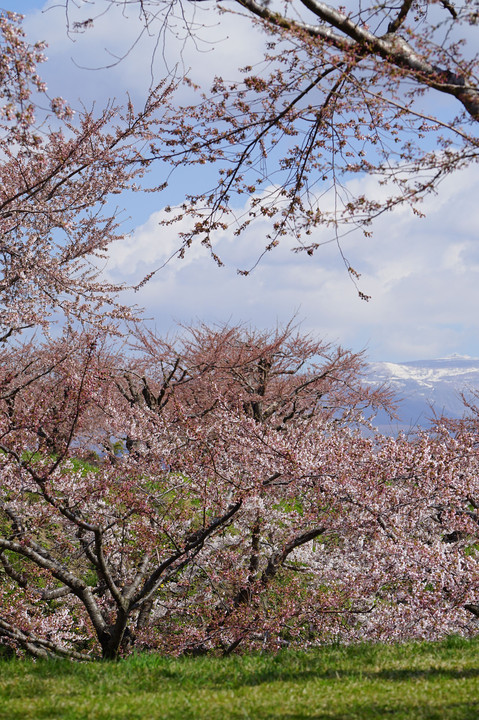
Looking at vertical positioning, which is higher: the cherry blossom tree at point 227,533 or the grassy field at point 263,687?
the cherry blossom tree at point 227,533

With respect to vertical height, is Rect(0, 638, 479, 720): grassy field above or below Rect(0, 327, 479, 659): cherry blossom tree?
below

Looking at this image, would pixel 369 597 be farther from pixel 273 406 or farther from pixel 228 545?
pixel 273 406

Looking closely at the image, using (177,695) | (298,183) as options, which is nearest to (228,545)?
(177,695)

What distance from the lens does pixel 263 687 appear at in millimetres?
6727

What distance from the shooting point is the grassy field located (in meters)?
5.85

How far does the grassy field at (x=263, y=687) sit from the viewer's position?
585cm

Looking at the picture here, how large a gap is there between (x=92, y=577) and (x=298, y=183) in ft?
33.5

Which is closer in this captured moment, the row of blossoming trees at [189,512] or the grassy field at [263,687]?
the grassy field at [263,687]

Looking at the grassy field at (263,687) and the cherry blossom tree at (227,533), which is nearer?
the grassy field at (263,687)

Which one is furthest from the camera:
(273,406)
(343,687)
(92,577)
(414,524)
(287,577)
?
(273,406)

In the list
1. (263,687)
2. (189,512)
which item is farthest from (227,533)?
(263,687)

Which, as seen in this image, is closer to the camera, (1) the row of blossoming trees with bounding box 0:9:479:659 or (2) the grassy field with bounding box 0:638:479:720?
(2) the grassy field with bounding box 0:638:479:720

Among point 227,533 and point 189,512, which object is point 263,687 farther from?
point 227,533

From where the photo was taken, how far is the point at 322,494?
10.4m
